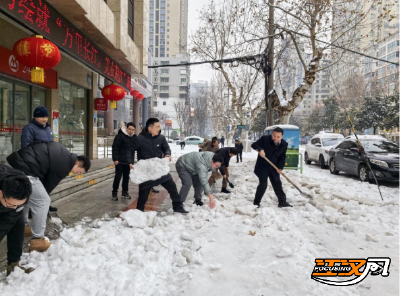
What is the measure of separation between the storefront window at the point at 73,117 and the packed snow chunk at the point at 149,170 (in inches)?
250

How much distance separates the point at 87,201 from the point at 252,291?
4.57 m

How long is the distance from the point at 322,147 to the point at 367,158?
5.28m

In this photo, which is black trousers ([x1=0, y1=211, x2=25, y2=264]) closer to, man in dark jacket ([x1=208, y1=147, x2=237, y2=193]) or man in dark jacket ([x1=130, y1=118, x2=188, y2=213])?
man in dark jacket ([x1=130, y1=118, x2=188, y2=213])

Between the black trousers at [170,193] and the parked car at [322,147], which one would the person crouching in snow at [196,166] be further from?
the parked car at [322,147]

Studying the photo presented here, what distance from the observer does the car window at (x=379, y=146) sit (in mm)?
10300

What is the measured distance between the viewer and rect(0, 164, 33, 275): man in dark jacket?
2402 mm

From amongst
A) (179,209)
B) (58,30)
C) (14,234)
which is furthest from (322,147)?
(14,234)

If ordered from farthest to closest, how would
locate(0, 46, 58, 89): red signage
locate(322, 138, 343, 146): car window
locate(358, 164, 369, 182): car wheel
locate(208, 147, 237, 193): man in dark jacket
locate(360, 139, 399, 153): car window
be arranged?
locate(322, 138, 343, 146): car window → locate(360, 139, 399, 153): car window → locate(358, 164, 369, 182): car wheel → locate(0, 46, 58, 89): red signage → locate(208, 147, 237, 193): man in dark jacket

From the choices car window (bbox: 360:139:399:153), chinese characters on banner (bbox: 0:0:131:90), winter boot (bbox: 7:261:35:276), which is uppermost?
chinese characters on banner (bbox: 0:0:131:90)

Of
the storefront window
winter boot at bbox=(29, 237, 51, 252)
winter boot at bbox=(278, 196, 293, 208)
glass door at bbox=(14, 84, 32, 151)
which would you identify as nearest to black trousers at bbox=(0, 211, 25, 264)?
winter boot at bbox=(29, 237, 51, 252)

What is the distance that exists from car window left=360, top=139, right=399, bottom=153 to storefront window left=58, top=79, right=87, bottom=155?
407 inches

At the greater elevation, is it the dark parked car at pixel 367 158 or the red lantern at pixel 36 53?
the red lantern at pixel 36 53

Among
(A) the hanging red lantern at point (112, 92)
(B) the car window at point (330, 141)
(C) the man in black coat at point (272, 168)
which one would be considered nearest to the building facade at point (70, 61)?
(A) the hanging red lantern at point (112, 92)

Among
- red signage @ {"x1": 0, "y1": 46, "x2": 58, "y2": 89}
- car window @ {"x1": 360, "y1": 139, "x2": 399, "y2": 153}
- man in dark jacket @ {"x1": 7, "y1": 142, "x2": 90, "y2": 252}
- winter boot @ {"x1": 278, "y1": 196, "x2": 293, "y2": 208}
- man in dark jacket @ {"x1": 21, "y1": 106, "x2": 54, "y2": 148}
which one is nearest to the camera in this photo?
man in dark jacket @ {"x1": 7, "y1": 142, "x2": 90, "y2": 252}
